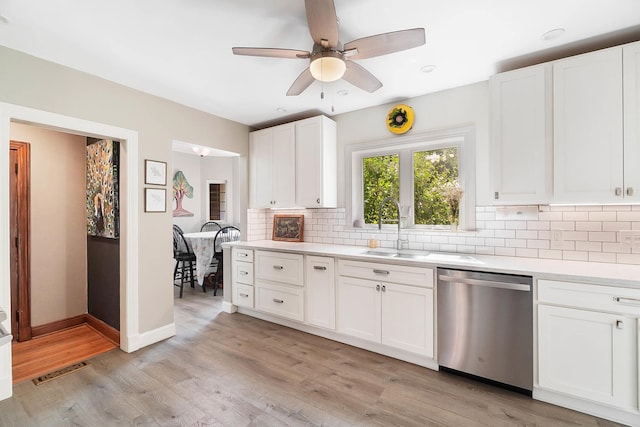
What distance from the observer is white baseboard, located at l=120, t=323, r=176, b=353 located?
2.74m

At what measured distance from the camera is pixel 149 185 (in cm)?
292

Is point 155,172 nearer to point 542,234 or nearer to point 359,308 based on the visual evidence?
point 359,308

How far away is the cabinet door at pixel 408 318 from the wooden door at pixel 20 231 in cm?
364

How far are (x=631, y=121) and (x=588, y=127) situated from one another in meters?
0.21

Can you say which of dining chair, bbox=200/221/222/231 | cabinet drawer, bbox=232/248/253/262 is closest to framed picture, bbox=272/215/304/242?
cabinet drawer, bbox=232/248/253/262

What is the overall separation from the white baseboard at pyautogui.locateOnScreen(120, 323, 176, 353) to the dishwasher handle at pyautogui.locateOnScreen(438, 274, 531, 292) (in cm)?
272

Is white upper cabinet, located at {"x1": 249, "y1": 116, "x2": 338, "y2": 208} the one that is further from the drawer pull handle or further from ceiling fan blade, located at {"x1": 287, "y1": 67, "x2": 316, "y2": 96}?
the drawer pull handle

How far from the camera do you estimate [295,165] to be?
357cm

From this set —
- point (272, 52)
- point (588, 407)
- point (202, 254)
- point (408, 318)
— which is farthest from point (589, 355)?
point (202, 254)

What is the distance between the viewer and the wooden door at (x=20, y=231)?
2.98m

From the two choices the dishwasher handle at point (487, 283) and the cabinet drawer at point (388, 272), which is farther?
the cabinet drawer at point (388, 272)

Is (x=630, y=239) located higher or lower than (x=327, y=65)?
lower

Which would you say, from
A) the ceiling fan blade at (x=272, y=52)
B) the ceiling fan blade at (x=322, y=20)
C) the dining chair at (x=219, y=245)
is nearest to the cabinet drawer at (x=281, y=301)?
the dining chair at (x=219, y=245)

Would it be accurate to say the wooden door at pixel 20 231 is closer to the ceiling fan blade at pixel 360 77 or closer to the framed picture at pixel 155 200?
the framed picture at pixel 155 200
